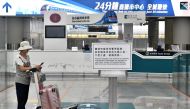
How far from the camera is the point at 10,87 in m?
17.3

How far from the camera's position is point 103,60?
293 inches

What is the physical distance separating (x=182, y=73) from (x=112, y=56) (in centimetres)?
934

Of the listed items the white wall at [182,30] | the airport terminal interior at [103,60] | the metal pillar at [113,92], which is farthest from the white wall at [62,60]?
the metal pillar at [113,92]

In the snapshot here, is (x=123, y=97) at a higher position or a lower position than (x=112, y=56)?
lower

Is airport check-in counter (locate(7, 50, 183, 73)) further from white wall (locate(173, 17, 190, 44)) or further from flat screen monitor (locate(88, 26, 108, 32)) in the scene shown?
flat screen monitor (locate(88, 26, 108, 32))

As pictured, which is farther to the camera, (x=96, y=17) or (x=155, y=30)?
(x=155, y=30)

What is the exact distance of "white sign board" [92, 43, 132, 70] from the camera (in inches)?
293

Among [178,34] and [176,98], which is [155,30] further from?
[176,98]

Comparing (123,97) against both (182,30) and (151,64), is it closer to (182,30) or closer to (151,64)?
(151,64)

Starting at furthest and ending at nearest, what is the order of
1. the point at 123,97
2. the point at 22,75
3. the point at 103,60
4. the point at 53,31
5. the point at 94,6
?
the point at 94,6 < the point at 53,31 < the point at 123,97 < the point at 22,75 < the point at 103,60

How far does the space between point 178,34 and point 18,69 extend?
2766 cm

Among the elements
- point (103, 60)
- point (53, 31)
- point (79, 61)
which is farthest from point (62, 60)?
point (103, 60)

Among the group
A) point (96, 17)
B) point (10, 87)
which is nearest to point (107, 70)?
point (10, 87)

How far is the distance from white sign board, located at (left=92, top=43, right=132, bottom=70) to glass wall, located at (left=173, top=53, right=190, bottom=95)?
8014mm
